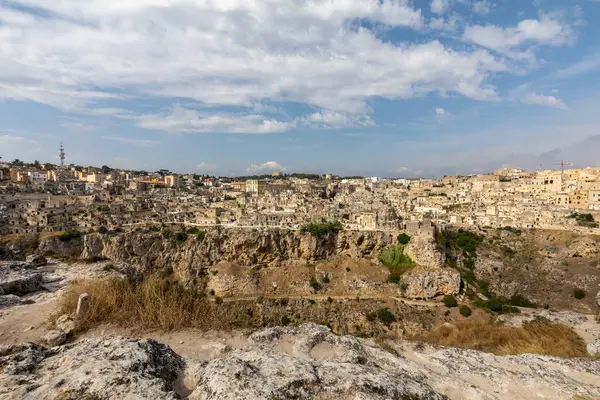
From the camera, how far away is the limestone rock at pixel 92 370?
3.16m

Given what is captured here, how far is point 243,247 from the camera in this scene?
32969 mm

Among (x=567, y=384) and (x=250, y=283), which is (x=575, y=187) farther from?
(x=567, y=384)

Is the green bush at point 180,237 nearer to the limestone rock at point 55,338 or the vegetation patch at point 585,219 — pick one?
the limestone rock at point 55,338

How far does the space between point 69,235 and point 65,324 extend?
3175 centimetres

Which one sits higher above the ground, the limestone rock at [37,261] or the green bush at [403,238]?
the limestone rock at [37,261]

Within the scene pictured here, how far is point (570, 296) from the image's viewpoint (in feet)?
89.1

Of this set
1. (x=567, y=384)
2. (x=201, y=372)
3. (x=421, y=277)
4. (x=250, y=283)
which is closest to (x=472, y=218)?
(x=421, y=277)

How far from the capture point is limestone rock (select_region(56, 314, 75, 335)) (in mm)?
5464

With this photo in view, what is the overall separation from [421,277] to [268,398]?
89.9 ft

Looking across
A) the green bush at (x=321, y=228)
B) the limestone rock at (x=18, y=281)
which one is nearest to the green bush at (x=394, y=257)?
the green bush at (x=321, y=228)

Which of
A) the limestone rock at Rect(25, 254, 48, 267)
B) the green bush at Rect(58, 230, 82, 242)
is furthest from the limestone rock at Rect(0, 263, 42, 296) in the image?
the green bush at Rect(58, 230, 82, 242)

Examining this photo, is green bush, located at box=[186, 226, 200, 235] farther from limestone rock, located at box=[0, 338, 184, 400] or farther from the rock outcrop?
limestone rock, located at box=[0, 338, 184, 400]

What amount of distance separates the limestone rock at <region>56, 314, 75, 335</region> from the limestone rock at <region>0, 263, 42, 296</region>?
10.6 feet

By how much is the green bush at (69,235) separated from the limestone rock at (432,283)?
32.1m
